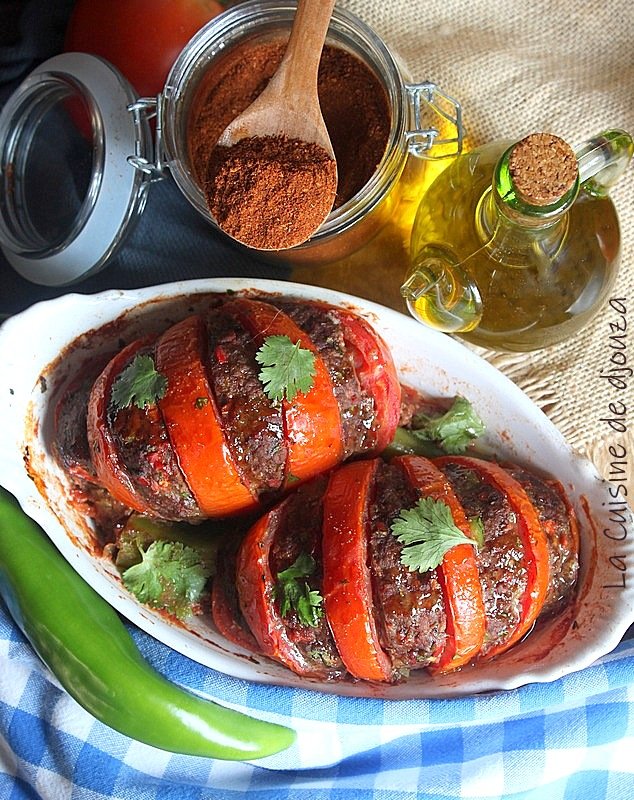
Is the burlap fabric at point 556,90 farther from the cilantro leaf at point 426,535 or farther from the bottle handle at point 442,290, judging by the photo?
the cilantro leaf at point 426,535

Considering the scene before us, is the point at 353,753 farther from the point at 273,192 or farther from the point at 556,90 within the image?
the point at 556,90

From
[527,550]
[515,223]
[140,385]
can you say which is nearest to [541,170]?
[515,223]

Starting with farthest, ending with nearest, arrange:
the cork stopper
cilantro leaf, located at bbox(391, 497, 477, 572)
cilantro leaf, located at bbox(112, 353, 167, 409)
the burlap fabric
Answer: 1. the burlap fabric
2. cilantro leaf, located at bbox(112, 353, 167, 409)
3. cilantro leaf, located at bbox(391, 497, 477, 572)
4. the cork stopper

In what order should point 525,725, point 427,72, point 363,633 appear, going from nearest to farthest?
point 363,633, point 525,725, point 427,72

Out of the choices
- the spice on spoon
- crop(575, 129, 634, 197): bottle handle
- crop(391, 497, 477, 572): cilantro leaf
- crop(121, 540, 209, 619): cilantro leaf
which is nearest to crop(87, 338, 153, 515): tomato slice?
crop(121, 540, 209, 619): cilantro leaf

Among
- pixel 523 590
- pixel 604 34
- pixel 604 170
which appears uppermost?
pixel 604 34

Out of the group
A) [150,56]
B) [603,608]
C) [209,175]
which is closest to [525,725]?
[603,608]

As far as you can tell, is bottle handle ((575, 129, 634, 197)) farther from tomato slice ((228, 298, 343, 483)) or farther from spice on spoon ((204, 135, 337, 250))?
tomato slice ((228, 298, 343, 483))

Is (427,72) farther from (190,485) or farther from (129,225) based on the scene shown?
(190,485)
